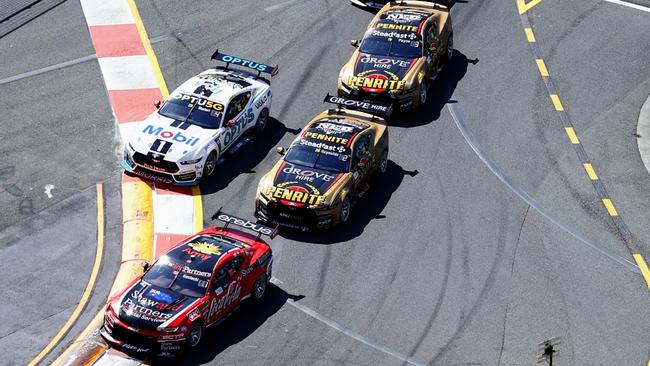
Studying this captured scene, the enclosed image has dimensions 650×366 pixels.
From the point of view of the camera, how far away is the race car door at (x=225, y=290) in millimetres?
22031

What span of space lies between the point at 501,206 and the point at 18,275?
1092 cm

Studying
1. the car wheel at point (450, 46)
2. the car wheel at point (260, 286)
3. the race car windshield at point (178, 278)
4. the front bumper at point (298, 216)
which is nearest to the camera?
the race car windshield at point (178, 278)

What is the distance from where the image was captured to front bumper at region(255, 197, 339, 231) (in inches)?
985

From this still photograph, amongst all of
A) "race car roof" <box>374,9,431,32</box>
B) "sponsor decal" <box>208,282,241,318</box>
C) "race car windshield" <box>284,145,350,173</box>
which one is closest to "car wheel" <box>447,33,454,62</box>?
"race car roof" <box>374,9,431,32</box>

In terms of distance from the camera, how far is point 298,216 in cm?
2509

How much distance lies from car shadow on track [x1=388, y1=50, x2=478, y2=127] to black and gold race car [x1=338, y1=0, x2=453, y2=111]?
0.30 metres

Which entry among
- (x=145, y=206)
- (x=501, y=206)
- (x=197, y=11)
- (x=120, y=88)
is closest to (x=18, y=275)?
(x=145, y=206)

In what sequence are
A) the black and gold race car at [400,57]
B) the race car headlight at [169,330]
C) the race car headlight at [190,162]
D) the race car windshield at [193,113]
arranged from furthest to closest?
the black and gold race car at [400,57] → the race car windshield at [193,113] → the race car headlight at [190,162] → the race car headlight at [169,330]

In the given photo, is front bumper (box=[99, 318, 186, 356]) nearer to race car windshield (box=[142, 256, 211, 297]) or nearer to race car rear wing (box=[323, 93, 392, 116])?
race car windshield (box=[142, 256, 211, 297])

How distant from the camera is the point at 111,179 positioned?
2739 cm

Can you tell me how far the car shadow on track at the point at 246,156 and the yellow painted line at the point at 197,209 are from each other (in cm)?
16

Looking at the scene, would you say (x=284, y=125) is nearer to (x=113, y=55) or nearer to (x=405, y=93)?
(x=405, y=93)

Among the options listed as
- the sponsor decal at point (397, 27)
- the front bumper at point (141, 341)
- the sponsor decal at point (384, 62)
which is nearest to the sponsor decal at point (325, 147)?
the sponsor decal at point (384, 62)

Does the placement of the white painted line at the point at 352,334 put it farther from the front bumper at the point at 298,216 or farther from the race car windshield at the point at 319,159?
the race car windshield at the point at 319,159
